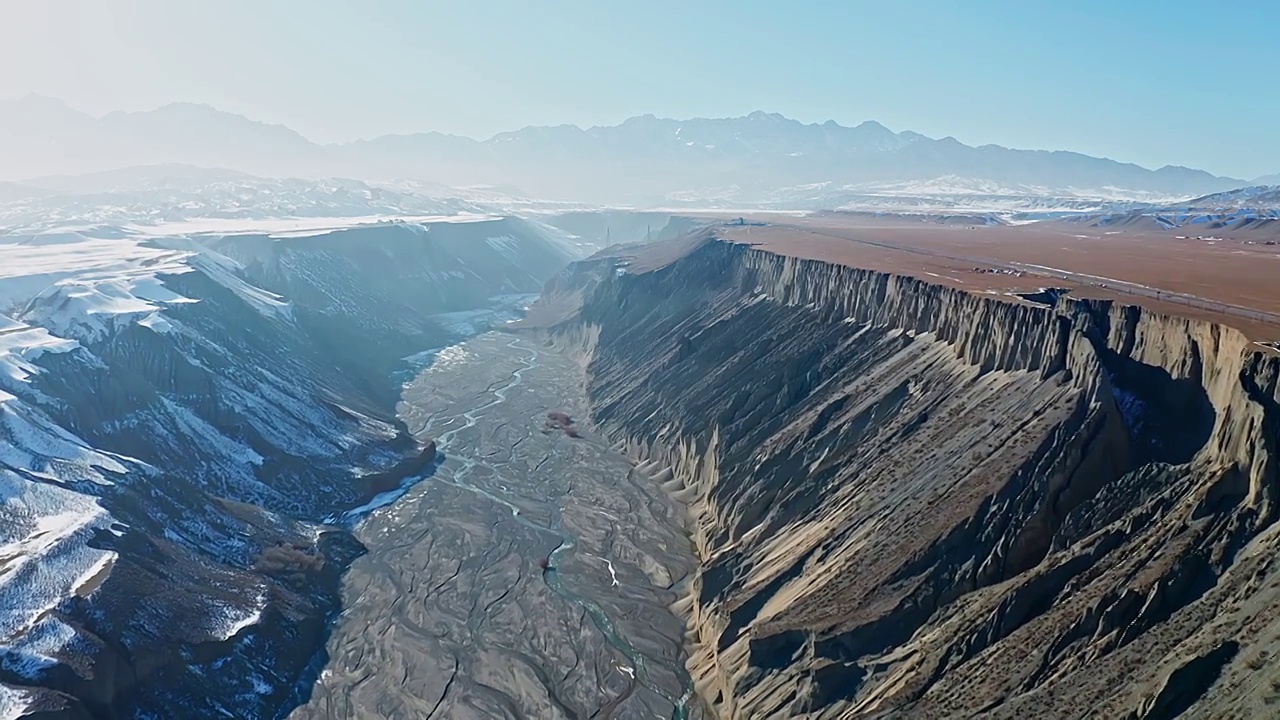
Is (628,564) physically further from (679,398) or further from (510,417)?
(510,417)

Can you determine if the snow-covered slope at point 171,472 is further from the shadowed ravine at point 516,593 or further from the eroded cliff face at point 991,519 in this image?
the eroded cliff face at point 991,519

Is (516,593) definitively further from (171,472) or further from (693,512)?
(171,472)

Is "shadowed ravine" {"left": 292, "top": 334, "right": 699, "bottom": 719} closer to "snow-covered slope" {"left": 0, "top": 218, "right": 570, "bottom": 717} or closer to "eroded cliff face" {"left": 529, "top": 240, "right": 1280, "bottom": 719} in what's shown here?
Answer: "eroded cliff face" {"left": 529, "top": 240, "right": 1280, "bottom": 719}

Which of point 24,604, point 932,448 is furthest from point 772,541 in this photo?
point 24,604

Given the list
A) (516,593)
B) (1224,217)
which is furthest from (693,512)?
(1224,217)

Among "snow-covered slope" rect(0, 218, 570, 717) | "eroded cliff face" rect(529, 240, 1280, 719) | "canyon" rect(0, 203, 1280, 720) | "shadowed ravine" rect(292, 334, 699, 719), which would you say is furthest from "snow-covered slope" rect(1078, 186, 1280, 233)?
"snow-covered slope" rect(0, 218, 570, 717)
